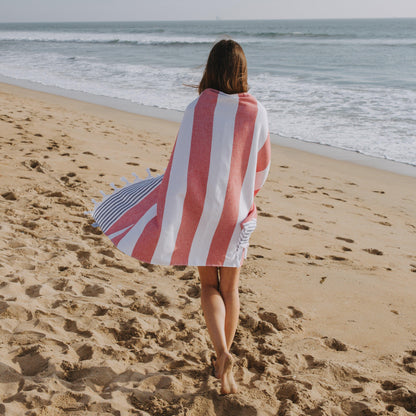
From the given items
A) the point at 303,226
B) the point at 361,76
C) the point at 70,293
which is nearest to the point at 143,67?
the point at 361,76

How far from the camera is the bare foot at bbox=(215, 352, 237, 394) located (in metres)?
2.16

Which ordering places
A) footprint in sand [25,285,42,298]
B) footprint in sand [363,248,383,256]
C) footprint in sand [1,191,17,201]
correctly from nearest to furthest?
footprint in sand [25,285,42,298] → footprint in sand [363,248,383,256] → footprint in sand [1,191,17,201]

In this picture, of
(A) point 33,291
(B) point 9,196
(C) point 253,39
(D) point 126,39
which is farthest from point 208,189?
(D) point 126,39

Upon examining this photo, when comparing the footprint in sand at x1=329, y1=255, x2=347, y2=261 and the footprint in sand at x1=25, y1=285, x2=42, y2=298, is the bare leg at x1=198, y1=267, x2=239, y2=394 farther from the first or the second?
the footprint in sand at x1=329, y1=255, x2=347, y2=261

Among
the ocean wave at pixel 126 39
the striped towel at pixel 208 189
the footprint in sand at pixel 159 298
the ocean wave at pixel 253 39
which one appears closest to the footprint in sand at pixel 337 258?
the footprint in sand at pixel 159 298

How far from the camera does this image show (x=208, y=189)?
2086 millimetres

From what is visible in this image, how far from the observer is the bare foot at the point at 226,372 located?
7.09ft

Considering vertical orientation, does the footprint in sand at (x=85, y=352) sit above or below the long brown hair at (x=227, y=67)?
below

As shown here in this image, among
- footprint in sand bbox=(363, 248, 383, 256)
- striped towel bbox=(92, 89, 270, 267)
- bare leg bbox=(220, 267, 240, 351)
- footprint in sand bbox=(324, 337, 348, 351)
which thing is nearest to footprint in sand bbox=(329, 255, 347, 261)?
footprint in sand bbox=(363, 248, 383, 256)

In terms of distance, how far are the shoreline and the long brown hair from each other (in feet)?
18.5

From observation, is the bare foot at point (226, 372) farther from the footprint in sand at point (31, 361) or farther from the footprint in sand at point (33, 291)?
the footprint in sand at point (33, 291)

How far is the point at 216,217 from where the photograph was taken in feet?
6.99

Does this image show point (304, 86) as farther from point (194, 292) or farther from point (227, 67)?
point (227, 67)

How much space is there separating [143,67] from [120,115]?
32.4ft
